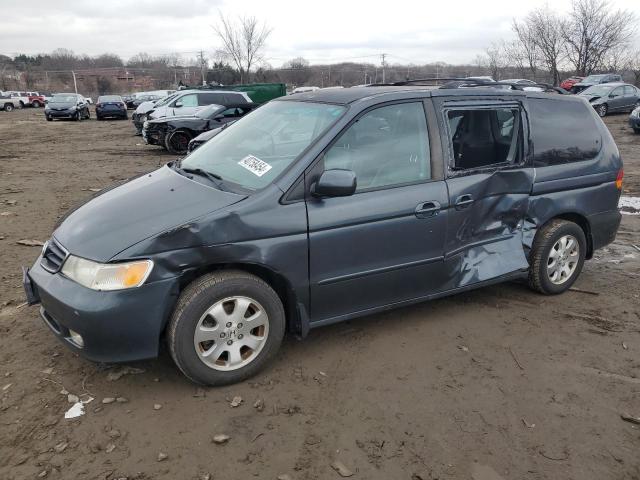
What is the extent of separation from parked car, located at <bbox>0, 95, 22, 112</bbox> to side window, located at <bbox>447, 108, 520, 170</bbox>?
46.6 metres

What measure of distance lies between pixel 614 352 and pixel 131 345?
10.7 feet

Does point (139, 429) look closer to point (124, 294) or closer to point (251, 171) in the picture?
point (124, 294)

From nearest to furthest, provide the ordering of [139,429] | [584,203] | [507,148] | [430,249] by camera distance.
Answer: [139,429] < [430,249] < [507,148] < [584,203]

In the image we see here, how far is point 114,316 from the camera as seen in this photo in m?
2.87

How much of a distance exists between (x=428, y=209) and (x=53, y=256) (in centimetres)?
248

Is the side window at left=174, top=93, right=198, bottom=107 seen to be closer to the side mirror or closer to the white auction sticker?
the white auction sticker

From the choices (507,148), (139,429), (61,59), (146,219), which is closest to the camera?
(139,429)

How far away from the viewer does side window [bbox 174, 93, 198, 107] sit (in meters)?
17.3

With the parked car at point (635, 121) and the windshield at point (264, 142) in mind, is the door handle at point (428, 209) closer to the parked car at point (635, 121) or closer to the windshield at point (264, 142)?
the windshield at point (264, 142)

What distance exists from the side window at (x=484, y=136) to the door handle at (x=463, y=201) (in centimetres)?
22

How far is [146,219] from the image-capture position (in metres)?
3.11

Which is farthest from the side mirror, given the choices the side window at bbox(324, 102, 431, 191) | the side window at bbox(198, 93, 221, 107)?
the side window at bbox(198, 93, 221, 107)

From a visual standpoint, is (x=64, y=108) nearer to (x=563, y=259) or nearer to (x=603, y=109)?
(x=603, y=109)

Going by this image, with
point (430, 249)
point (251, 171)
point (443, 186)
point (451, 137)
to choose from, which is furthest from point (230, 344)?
point (451, 137)
